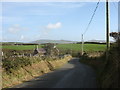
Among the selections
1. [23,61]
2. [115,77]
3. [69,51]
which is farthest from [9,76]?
[69,51]

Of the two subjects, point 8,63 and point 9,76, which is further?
point 8,63

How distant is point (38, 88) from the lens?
16.2 meters

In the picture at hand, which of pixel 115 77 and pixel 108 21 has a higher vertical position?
pixel 108 21

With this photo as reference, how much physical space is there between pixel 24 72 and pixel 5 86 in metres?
6.59

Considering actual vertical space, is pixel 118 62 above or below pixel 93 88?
above

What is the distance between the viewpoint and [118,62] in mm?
13266

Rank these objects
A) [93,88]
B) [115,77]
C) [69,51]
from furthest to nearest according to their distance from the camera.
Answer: [69,51]
[93,88]
[115,77]

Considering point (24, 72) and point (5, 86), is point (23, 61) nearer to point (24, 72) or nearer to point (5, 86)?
point (24, 72)

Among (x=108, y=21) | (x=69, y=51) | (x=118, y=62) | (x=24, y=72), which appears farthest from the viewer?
(x=69, y=51)

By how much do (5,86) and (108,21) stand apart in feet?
29.7

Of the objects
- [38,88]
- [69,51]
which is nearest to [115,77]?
[38,88]

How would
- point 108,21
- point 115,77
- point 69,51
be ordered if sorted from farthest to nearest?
point 69,51 → point 108,21 → point 115,77

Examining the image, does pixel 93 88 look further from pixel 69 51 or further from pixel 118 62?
pixel 69 51

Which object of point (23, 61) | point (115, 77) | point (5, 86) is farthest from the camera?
point (23, 61)
